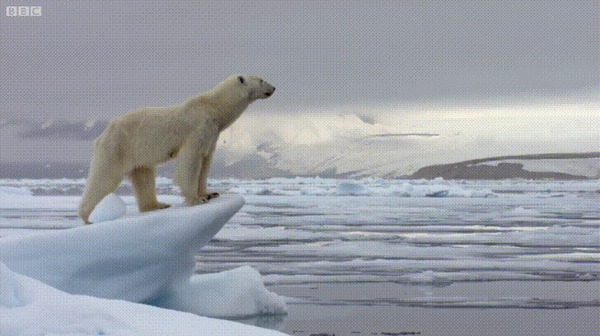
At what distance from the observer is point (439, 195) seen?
1165 inches

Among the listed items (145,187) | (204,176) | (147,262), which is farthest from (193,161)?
(147,262)

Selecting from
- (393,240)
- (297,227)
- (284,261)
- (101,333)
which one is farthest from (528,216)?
(101,333)

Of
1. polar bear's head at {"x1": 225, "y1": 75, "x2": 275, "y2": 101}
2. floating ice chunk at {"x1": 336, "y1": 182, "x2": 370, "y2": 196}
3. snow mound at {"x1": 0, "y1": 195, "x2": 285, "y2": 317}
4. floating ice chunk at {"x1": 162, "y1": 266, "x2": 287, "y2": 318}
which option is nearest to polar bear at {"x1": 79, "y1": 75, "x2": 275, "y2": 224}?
polar bear's head at {"x1": 225, "y1": 75, "x2": 275, "y2": 101}

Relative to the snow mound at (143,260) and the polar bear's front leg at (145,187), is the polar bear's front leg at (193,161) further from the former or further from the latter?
the polar bear's front leg at (145,187)

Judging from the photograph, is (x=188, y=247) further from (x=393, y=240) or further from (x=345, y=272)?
(x=393, y=240)

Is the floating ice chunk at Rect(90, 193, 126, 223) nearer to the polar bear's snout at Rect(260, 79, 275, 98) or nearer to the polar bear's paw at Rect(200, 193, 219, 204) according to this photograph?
the polar bear's paw at Rect(200, 193, 219, 204)

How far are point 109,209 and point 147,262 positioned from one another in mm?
469

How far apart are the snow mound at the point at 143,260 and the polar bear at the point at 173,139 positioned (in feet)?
0.95

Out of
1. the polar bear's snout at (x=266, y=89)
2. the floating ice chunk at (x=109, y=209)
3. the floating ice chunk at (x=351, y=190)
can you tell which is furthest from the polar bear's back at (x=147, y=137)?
the floating ice chunk at (x=351, y=190)

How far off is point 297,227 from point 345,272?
6378 millimetres

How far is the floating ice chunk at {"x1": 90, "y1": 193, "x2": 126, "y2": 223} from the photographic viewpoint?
603 centimetres

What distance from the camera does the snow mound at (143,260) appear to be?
545 centimetres

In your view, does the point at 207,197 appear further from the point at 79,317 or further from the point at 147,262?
the point at 79,317

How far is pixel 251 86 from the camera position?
20.9 feet
